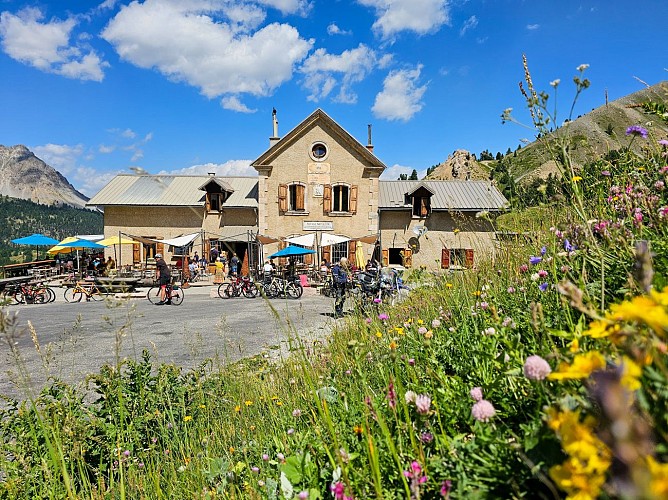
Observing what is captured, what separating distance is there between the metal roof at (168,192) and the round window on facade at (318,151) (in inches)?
193

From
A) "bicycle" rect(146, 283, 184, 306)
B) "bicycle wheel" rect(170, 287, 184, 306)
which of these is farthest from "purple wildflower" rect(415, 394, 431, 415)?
"bicycle wheel" rect(170, 287, 184, 306)

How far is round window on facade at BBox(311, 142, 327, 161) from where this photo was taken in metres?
22.6

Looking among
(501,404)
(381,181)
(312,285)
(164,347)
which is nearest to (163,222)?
(312,285)

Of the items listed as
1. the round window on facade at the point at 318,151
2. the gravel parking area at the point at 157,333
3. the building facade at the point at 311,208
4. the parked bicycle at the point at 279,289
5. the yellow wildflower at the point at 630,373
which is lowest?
the gravel parking area at the point at 157,333

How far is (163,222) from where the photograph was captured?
2498 centimetres

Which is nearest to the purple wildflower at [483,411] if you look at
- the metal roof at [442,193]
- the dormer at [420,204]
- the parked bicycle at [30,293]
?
the parked bicycle at [30,293]

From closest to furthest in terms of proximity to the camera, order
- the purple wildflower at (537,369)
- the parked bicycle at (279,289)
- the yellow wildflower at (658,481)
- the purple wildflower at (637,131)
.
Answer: the yellow wildflower at (658,481)
the purple wildflower at (537,369)
the purple wildflower at (637,131)
the parked bicycle at (279,289)

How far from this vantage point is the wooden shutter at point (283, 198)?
74.2 ft

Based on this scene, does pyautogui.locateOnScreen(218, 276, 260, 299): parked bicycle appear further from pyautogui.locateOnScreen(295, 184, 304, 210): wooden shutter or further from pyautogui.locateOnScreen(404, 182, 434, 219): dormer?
pyautogui.locateOnScreen(404, 182, 434, 219): dormer

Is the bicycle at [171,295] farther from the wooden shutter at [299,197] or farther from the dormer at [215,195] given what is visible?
the dormer at [215,195]

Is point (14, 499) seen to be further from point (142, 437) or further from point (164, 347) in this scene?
point (164, 347)

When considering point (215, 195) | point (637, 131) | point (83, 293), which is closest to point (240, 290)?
point (83, 293)

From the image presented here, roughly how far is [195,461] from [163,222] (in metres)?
24.8

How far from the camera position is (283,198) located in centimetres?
2267
